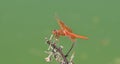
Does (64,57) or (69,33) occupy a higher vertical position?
(69,33)

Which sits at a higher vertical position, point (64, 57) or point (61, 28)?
point (61, 28)

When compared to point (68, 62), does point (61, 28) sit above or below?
above

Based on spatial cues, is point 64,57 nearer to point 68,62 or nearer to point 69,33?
point 68,62

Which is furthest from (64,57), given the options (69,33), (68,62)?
(69,33)

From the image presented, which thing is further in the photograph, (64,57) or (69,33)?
(64,57)

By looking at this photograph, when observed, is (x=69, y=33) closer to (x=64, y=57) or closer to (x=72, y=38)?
(x=72, y=38)
